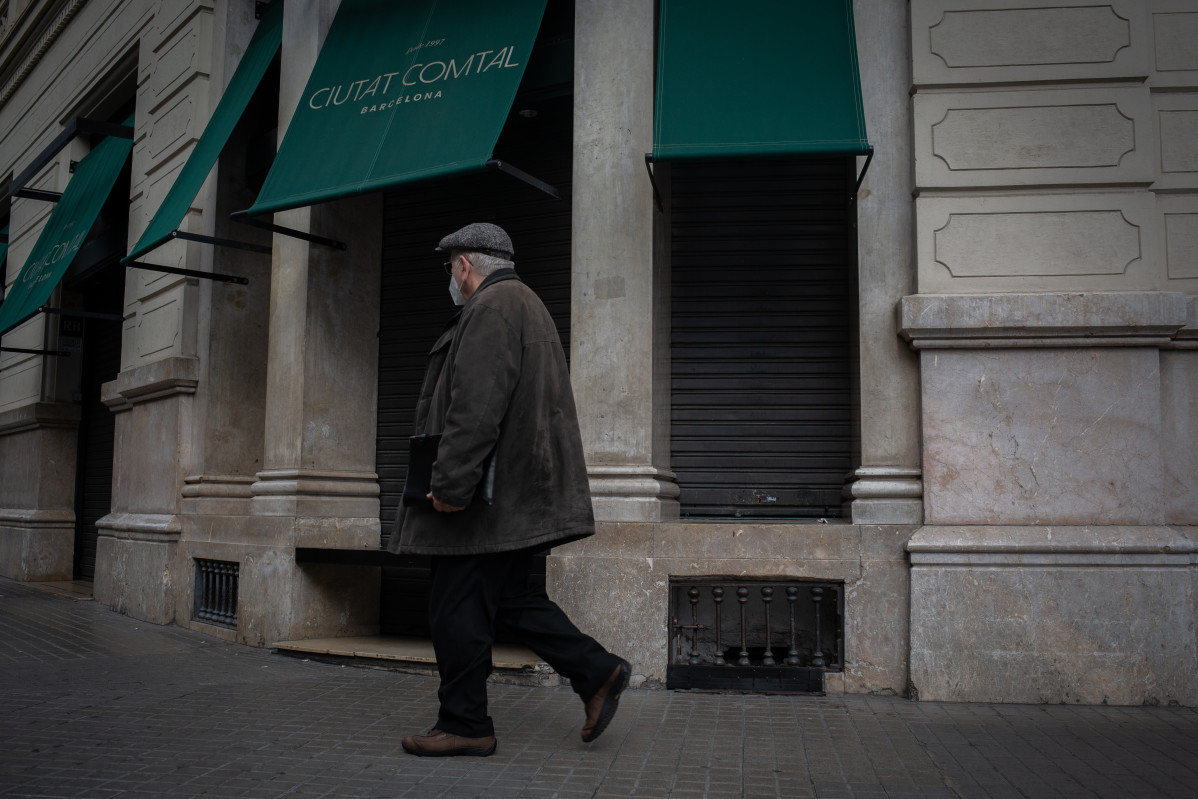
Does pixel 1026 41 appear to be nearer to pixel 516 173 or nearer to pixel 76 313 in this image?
pixel 516 173

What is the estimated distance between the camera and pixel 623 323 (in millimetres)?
6105

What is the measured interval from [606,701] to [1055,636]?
8.63ft

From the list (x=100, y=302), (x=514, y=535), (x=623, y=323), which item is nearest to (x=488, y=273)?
(x=514, y=535)

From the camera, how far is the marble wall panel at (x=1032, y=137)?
5.54 meters

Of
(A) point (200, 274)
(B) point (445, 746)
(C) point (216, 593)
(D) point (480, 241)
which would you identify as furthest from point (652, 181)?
(C) point (216, 593)

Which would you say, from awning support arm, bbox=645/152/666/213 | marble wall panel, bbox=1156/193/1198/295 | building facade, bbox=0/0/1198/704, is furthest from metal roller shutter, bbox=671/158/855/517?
marble wall panel, bbox=1156/193/1198/295

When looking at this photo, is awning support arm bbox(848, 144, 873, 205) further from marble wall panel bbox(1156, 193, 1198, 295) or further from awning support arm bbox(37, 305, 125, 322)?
awning support arm bbox(37, 305, 125, 322)

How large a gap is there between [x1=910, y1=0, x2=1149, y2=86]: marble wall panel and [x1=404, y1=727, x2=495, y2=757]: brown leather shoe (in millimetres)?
4459

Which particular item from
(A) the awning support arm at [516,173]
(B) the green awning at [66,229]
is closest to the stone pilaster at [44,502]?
(B) the green awning at [66,229]

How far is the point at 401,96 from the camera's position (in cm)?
688

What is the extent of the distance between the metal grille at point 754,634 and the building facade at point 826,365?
0.04 meters

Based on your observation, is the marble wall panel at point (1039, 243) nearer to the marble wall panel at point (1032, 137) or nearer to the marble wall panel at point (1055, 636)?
the marble wall panel at point (1032, 137)

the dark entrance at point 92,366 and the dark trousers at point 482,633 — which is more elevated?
the dark entrance at point 92,366

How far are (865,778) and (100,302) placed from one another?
1310cm
